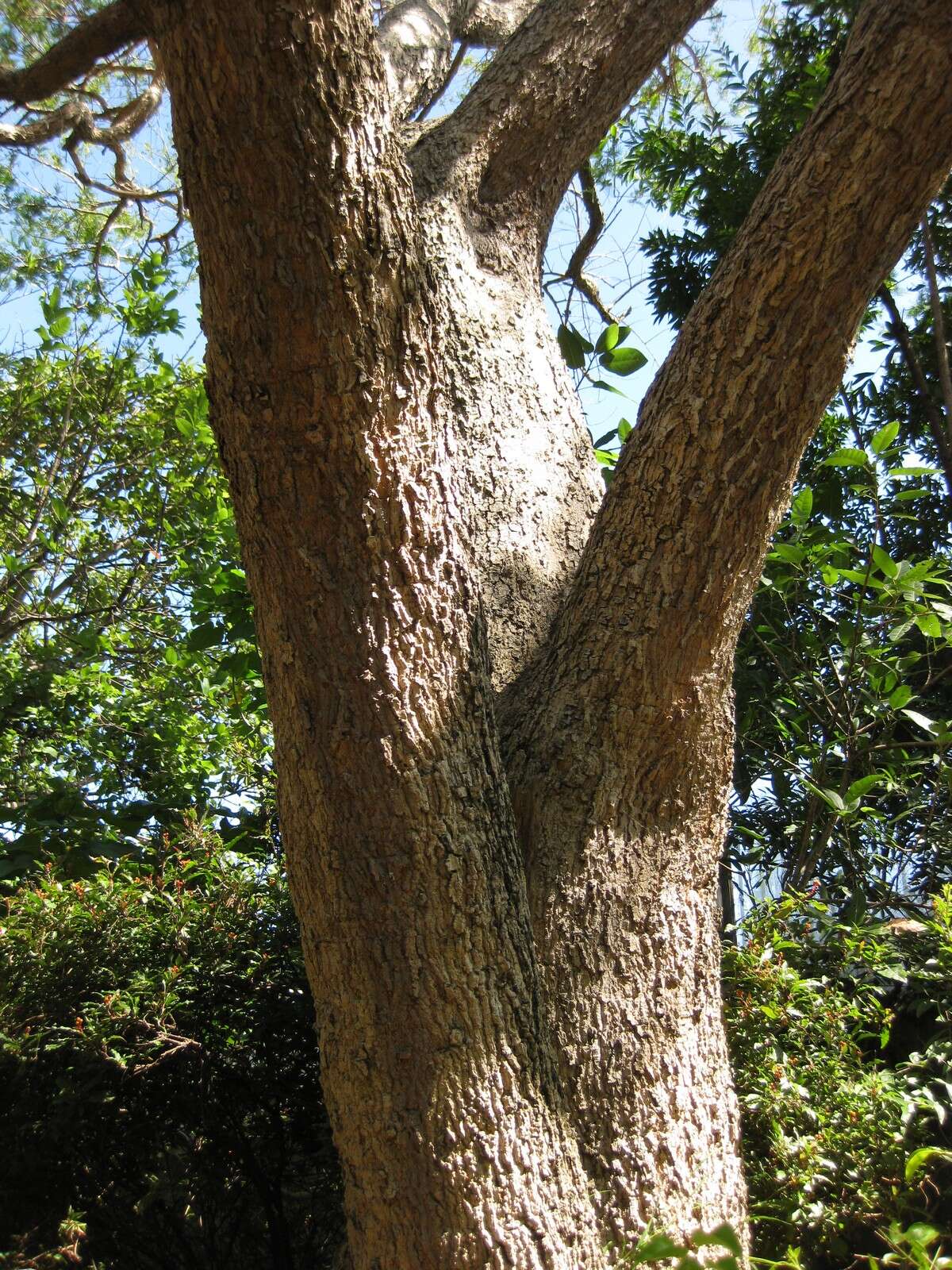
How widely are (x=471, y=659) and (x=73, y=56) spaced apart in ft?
6.58

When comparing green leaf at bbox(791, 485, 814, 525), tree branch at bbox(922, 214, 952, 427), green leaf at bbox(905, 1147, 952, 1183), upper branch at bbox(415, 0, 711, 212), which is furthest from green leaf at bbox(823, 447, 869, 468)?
tree branch at bbox(922, 214, 952, 427)

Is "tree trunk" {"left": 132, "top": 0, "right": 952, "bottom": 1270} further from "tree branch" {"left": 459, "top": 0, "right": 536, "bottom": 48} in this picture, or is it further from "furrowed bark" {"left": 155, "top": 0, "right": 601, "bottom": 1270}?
"tree branch" {"left": 459, "top": 0, "right": 536, "bottom": 48}

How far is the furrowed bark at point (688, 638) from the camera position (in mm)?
1849

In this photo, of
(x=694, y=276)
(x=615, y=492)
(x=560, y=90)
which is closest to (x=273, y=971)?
(x=615, y=492)

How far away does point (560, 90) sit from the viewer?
Result: 10.4ft

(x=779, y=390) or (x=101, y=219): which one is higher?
(x=101, y=219)

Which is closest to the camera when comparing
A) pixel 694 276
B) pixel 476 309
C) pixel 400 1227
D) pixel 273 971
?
pixel 400 1227

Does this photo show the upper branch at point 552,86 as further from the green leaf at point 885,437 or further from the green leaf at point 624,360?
the green leaf at point 885,437

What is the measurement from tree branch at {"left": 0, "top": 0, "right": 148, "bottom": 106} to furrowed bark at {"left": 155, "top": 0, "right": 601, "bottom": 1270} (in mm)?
1012

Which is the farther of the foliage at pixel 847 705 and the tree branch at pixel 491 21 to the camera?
the tree branch at pixel 491 21

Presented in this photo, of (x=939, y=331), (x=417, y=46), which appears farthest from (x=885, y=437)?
(x=417, y=46)

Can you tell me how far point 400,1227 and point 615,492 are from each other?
1.43 m

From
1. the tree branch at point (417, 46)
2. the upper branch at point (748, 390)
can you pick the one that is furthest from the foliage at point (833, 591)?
the tree branch at point (417, 46)

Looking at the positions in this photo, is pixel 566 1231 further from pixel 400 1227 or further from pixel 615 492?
pixel 615 492
